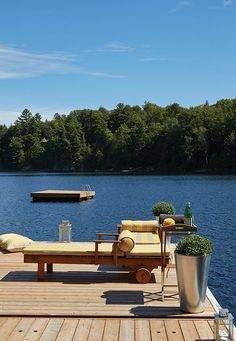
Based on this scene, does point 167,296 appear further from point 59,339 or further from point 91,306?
point 59,339

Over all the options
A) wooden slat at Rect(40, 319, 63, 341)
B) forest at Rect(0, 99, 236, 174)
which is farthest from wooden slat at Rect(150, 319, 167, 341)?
forest at Rect(0, 99, 236, 174)

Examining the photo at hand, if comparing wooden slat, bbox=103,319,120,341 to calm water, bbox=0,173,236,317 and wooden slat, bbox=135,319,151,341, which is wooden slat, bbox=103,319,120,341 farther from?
calm water, bbox=0,173,236,317

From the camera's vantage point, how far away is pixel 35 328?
19.3ft

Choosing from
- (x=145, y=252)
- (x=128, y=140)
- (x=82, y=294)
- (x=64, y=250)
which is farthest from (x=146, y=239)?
(x=128, y=140)

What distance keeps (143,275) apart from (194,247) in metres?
1.95

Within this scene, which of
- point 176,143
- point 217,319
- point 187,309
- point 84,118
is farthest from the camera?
point 84,118

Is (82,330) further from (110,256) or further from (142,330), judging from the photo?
(110,256)

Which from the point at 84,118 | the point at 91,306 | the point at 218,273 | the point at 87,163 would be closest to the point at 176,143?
the point at 87,163

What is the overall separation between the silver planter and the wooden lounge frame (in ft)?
5.39

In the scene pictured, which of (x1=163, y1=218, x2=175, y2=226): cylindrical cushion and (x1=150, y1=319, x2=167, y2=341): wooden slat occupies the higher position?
(x1=163, y1=218, x2=175, y2=226): cylindrical cushion

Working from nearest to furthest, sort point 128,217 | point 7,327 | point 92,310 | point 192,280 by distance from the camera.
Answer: point 7,327 → point 192,280 → point 92,310 → point 128,217

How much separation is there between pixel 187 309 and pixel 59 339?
179 cm

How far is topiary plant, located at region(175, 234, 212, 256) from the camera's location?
6309mm

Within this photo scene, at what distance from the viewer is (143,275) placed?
8062 mm
